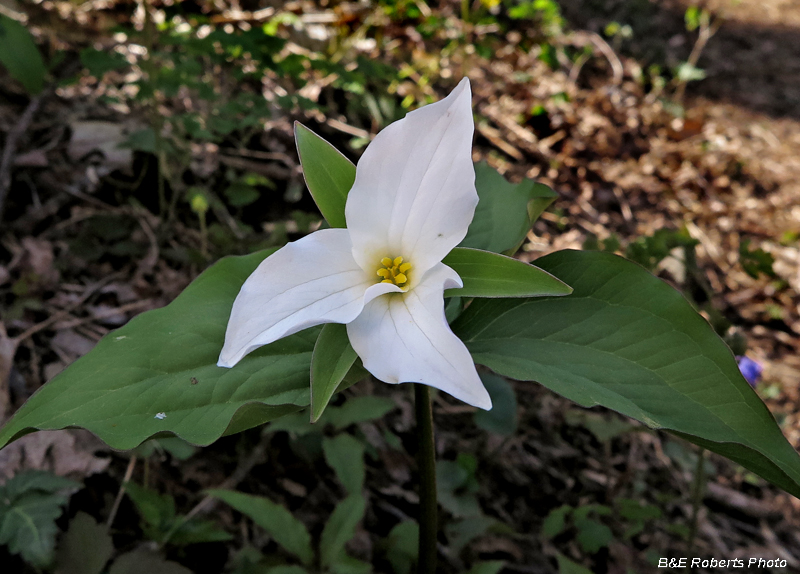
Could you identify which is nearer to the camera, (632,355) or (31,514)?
(632,355)

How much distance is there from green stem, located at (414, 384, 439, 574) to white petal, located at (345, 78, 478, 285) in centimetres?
26

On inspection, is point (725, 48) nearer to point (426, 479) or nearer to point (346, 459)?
point (346, 459)

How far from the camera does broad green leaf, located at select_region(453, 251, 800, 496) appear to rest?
2.74 feet

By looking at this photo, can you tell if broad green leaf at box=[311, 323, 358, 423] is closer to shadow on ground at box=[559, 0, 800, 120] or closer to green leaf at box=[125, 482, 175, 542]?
green leaf at box=[125, 482, 175, 542]

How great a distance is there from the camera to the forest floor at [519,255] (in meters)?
1.69

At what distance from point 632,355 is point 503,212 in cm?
42

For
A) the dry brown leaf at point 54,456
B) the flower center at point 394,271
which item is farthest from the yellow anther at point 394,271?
the dry brown leaf at point 54,456

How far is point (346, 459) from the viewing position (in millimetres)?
1507

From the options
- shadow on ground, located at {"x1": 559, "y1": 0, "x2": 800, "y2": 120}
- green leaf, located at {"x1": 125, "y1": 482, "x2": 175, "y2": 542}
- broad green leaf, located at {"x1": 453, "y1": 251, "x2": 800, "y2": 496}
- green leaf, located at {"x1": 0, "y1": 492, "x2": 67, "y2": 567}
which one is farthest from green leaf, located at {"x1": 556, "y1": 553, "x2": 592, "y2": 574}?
shadow on ground, located at {"x1": 559, "y1": 0, "x2": 800, "y2": 120}

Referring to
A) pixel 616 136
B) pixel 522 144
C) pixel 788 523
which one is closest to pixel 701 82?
pixel 616 136

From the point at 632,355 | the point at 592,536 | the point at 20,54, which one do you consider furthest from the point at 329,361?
the point at 20,54

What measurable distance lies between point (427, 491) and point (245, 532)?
0.77m

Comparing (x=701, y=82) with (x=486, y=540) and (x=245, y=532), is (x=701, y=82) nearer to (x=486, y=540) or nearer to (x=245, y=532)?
(x=486, y=540)

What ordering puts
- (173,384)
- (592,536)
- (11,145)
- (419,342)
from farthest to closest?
(11,145)
(592,536)
(173,384)
(419,342)
